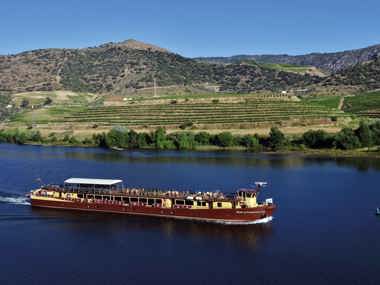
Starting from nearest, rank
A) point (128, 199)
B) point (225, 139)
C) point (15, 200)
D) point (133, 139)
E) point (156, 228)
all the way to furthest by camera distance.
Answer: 1. point (156, 228)
2. point (128, 199)
3. point (15, 200)
4. point (225, 139)
5. point (133, 139)

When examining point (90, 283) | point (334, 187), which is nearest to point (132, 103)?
point (334, 187)

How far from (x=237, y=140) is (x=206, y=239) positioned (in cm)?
7059

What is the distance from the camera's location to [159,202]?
60.4 m

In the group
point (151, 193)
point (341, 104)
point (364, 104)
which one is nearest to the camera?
point (151, 193)

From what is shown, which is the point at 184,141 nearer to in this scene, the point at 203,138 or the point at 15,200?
the point at 203,138

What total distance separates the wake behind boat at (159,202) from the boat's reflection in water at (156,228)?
982 mm

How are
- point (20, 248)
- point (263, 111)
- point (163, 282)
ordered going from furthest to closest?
point (263, 111)
point (20, 248)
point (163, 282)

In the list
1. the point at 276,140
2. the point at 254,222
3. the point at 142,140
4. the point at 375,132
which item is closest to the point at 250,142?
the point at 276,140

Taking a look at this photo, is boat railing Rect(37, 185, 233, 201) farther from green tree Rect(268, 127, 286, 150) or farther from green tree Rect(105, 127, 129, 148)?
green tree Rect(105, 127, 129, 148)

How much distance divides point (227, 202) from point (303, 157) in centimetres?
5023

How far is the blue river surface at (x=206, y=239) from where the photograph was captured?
42469 mm

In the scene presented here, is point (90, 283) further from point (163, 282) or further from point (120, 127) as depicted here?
Answer: point (120, 127)

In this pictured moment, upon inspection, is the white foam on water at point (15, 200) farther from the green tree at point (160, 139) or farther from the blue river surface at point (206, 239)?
the green tree at point (160, 139)

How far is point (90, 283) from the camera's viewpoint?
41.1 meters
